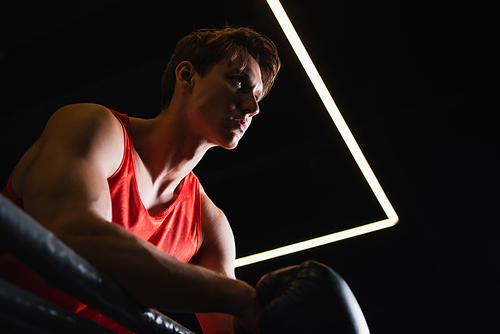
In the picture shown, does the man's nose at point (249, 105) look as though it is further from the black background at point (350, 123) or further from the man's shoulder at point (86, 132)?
the black background at point (350, 123)

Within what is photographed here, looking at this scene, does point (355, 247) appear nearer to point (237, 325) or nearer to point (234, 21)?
point (234, 21)

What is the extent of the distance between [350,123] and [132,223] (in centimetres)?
150

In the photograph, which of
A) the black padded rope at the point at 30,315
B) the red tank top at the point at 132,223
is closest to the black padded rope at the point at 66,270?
the black padded rope at the point at 30,315

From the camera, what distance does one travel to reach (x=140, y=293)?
52cm

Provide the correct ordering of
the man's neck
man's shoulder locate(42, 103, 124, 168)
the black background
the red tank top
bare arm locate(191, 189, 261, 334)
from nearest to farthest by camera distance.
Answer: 1. man's shoulder locate(42, 103, 124, 168)
2. the red tank top
3. the man's neck
4. bare arm locate(191, 189, 261, 334)
5. the black background

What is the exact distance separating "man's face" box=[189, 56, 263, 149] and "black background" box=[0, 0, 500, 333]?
51 centimetres

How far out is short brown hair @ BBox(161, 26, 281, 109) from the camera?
4.15 feet

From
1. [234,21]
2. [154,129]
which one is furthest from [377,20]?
[154,129]

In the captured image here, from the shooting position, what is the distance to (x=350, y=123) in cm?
215

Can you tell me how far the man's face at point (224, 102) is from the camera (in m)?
1.12

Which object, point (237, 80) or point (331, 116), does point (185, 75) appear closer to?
point (237, 80)

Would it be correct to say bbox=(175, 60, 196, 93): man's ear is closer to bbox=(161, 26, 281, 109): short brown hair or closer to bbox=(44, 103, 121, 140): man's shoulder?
bbox=(161, 26, 281, 109): short brown hair

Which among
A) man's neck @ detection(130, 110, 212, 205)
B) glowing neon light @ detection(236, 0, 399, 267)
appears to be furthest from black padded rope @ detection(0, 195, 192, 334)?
glowing neon light @ detection(236, 0, 399, 267)

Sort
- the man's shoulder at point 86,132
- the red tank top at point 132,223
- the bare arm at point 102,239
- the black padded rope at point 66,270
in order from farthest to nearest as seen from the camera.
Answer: the red tank top at point 132,223 → the man's shoulder at point 86,132 → the bare arm at point 102,239 → the black padded rope at point 66,270
